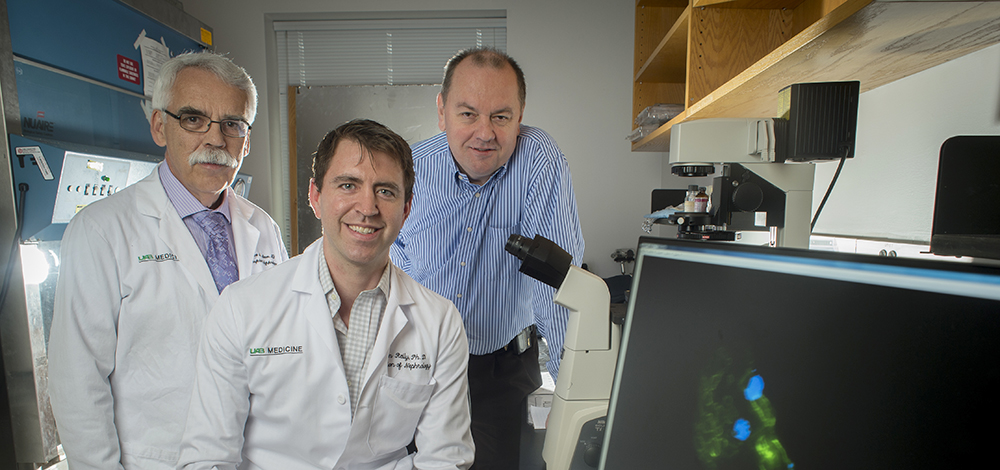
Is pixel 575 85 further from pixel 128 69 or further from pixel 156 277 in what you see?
pixel 156 277

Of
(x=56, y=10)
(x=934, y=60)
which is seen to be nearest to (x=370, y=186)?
(x=934, y=60)

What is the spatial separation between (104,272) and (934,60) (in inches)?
80.8

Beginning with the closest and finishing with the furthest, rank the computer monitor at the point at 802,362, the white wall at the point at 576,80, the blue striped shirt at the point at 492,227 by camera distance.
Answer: the computer monitor at the point at 802,362 → the blue striped shirt at the point at 492,227 → the white wall at the point at 576,80

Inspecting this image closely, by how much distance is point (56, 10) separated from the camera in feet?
6.11

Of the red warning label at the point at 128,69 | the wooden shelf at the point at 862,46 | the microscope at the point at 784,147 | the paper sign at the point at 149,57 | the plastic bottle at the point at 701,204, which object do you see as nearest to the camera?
the wooden shelf at the point at 862,46

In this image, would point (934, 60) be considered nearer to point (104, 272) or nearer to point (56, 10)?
point (104, 272)

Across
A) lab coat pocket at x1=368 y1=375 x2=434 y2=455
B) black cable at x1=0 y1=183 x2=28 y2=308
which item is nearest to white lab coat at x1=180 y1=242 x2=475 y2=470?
lab coat pocket at x1=368 y1=375 x2=434 y2=455

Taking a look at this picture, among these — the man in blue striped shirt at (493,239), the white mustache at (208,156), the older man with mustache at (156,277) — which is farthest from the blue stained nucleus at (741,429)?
the white mustache at (208,156)

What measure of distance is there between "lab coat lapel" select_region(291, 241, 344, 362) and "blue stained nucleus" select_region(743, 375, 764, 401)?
893 mm

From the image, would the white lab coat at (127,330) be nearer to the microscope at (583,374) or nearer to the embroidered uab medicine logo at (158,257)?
the embroidered uab medicine logo at (158,257)

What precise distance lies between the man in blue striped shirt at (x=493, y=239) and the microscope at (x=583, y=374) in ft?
1.78

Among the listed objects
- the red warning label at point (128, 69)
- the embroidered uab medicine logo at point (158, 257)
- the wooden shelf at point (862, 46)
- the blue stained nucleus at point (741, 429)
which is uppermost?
the red warning label at point (128, 69)

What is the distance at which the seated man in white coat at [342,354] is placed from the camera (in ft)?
3.39

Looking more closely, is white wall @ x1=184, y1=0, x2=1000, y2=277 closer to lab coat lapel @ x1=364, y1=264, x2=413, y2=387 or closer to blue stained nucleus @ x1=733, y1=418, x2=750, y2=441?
lab coat lapel @ x1=364, y1=264, x2=413, y2=387
